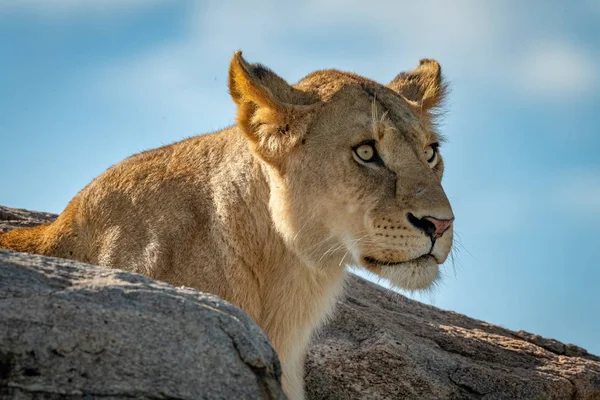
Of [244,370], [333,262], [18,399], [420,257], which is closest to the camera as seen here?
[18,399]

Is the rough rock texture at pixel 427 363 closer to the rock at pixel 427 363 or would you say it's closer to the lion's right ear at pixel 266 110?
the rock at pixel 427 363

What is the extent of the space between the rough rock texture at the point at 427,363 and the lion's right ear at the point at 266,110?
204cm

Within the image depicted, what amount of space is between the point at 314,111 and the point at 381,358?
2188 mm

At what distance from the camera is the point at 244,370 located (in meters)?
3.22

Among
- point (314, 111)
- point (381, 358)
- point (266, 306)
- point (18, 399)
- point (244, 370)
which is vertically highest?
point (314, 111)

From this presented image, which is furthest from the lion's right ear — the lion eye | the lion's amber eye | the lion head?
the lion eye

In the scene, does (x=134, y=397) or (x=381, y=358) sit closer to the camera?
(x=134, y=397)

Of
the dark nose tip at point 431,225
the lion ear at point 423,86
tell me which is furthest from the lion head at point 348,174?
the lion ear at point 423,86

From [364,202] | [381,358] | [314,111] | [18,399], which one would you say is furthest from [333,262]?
[18,399]

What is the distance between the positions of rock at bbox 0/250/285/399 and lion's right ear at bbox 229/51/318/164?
1.86 m

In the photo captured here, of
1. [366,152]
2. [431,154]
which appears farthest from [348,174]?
[431,154]

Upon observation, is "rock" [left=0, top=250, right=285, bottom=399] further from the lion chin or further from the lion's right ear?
the lion's right ear

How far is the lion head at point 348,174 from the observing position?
4.76 metres

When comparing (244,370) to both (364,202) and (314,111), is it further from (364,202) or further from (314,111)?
(314,111)
